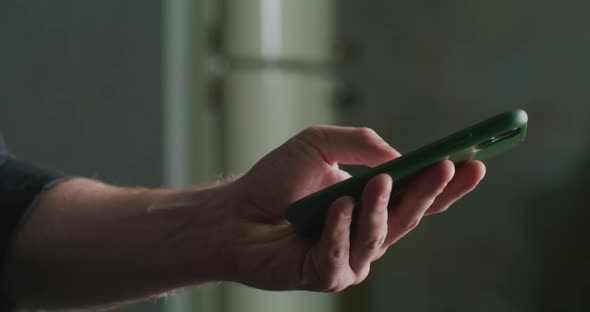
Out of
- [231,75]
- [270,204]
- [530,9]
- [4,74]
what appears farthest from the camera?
[530,9]

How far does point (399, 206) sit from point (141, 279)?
254 mm

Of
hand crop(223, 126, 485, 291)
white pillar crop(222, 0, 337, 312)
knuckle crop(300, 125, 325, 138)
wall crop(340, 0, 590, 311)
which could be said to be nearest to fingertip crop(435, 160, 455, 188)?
hand crop(223, 126, 485, 291)

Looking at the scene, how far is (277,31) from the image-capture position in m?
1.41

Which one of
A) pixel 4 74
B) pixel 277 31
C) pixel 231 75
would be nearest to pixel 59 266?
pixel 4 74

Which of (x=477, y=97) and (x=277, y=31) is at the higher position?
(x=277, y=31)

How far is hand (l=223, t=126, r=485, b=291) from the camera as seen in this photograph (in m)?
0.44

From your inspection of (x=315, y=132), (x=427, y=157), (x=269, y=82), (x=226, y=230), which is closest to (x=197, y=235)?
(x=226, y=230)

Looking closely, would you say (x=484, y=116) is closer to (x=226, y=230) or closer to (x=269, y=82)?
(x=269, y=82)

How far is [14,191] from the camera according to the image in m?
0.62

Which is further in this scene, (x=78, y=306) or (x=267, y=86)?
(x=267, y=86)

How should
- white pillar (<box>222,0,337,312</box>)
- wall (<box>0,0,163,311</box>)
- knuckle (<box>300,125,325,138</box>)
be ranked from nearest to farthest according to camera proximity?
1. knuckle (<box>300,125,325,138</box>)
2. wall (<box>0,0,163,311</box>)
3. white pillar (<box>222,0,337,312</box>)

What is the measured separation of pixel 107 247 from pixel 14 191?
0.33 ft

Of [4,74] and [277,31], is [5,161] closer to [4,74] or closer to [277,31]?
[4,74]

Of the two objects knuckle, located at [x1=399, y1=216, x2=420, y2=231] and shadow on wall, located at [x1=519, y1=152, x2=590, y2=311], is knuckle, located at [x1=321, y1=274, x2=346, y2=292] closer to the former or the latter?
knuckle, located at [x1=399, y1=216, x2=420, y2=231]
